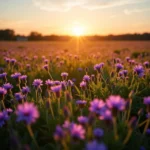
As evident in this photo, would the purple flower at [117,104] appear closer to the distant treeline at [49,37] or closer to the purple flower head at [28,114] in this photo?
the purple flower head at [28,114]

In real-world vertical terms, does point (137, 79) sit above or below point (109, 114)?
below

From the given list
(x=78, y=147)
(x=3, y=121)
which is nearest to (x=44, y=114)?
(x=3, y=121)

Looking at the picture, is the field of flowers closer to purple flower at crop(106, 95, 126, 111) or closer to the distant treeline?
purple flower at crop(106, 95, 126, 111)

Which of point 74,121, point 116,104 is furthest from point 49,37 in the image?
point 116,104

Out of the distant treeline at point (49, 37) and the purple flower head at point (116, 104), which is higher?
the purple flower head at point (116, 104)

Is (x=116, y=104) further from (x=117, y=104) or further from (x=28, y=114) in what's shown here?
(x=28, y=114)

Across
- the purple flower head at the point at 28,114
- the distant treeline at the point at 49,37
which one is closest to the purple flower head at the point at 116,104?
the purple flower head at the point at 28,114

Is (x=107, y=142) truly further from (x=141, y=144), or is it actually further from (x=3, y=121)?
(x=3, y=121)

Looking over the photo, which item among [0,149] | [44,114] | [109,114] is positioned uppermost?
[109,114]

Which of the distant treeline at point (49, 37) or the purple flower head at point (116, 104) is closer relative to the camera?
the purple flower head at point (116, 104)

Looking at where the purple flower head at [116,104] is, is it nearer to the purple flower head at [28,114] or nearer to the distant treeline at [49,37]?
the purple flower head at [28,114]

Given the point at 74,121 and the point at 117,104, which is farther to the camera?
the point at 74,121
